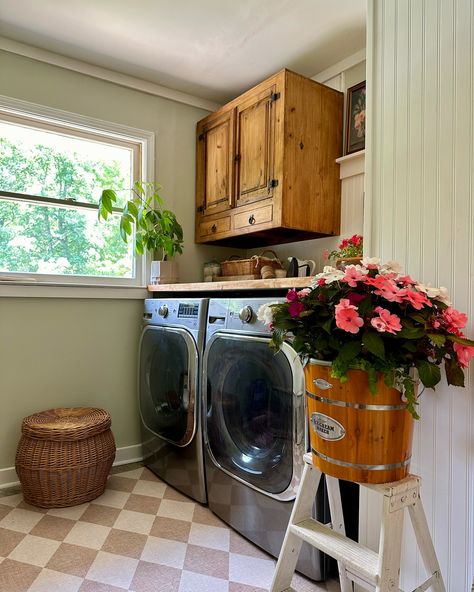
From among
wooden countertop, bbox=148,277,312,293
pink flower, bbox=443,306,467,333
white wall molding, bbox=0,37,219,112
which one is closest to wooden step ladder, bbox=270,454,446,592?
pink flower, bbox=443,306,467,333

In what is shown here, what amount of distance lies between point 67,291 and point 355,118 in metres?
1.82

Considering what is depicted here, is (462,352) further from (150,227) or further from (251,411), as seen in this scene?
(150,227)

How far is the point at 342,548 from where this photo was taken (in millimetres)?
1028

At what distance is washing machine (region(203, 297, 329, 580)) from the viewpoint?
1.46 m

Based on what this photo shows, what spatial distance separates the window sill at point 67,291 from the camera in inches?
87.0

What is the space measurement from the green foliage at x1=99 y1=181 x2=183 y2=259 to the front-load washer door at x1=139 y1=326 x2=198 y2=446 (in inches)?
19.4

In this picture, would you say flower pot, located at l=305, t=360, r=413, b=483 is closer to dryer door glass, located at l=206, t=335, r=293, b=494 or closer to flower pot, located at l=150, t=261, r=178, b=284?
dryer door glass, located at l=206, t=335, r=293, b=494

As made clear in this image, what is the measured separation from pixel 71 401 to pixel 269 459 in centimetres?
135

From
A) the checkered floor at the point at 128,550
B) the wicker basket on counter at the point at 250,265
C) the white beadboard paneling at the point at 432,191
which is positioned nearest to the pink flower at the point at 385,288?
the white beadboard paneling at the point at 432,191

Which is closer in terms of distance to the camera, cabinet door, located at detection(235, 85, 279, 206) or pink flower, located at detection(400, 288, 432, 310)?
pink flower, located at detection(400, 288, 432, 310)

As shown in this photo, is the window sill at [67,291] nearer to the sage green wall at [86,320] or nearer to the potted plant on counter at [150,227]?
the sage green wall at [86,320]

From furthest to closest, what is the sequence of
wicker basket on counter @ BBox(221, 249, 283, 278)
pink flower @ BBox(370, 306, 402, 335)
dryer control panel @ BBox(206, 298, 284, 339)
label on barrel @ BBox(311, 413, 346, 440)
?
wicker basket on counter @ BBox(221, 249, 283, 278), dryer control panel @ BBox(206, 298, 284, 339), label on barrel @ BBox(311, 413, 346, 440), pink flower @ BBox(370, 306, 402, 335)

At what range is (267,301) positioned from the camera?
1574mm

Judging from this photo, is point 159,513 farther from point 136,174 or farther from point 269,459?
point 136,174
